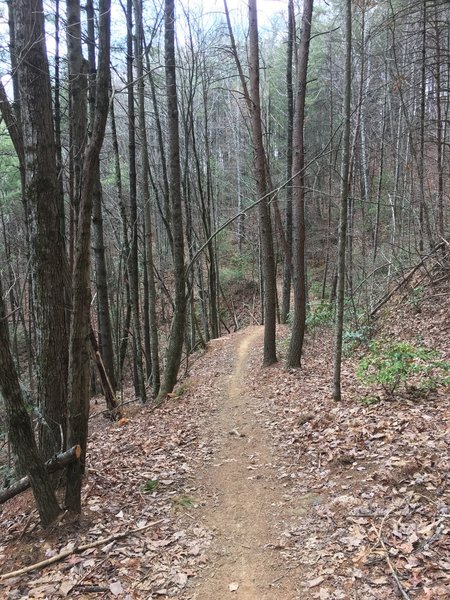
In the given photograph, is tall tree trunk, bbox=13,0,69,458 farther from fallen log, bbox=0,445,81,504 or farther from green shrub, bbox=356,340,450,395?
green shrub, bbox=356,340,450,395

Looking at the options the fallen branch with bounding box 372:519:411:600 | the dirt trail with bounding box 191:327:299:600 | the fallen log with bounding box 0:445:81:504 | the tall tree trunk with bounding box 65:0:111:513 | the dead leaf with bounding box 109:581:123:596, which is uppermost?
the tall tree trunk with bounding box 65:0:111:513

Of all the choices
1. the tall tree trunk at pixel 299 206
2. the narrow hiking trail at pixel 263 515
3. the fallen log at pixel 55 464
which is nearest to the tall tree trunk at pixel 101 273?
the narrow hiking trail at pixel 263 515

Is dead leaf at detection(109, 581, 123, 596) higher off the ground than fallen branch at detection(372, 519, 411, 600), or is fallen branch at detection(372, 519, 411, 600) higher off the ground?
fallen branch at detection(372, 519, 411, 600)

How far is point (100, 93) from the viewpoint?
13.6ft

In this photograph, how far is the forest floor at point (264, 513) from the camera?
3516mm

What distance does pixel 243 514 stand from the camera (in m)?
4.74

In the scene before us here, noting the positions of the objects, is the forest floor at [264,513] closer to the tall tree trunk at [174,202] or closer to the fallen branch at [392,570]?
the fallen branch at [392,570]

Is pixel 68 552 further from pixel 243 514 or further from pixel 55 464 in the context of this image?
pixel 243 514

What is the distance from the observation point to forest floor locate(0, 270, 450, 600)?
3516 mm

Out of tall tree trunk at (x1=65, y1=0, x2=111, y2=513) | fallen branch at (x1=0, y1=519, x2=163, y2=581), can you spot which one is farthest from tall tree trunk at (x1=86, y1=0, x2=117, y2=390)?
fallen branch at (x1=0, y1=519, x2=163, y2=581)

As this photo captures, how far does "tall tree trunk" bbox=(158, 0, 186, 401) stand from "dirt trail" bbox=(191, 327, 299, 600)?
233cm

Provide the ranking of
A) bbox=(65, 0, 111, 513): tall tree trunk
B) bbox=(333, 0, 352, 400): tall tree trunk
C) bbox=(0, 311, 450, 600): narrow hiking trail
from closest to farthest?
bbox=(0, 311, 450, 600): narrow hiking trail
bbox=(65, 0, 111, 513): tall tree trunk
bbox=(333, 0, 352, 400): tall tree trunk

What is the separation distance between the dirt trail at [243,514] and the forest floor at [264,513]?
0.02 m

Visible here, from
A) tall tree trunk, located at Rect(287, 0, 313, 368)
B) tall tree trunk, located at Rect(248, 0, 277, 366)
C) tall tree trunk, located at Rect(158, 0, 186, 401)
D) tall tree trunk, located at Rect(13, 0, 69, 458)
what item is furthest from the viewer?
tall tree trunk, located at Rect(248, 0, 277, 366)
